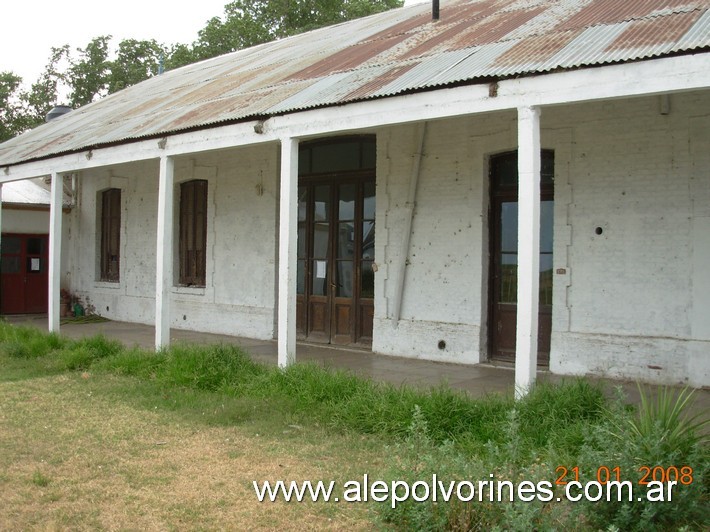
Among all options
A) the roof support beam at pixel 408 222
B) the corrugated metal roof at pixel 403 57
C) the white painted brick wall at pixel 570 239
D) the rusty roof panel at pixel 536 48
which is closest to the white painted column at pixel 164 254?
the corrugated metal roof at pixel 403 57

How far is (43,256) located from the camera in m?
16.6

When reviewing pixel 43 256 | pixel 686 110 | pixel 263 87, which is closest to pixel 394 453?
pixel 686 110

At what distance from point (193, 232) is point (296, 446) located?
838 centimetres

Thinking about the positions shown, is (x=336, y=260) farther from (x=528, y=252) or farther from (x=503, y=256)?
(x=528, y=252)

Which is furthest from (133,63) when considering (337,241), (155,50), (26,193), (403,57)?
(403,57)

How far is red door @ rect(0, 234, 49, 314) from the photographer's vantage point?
16.0 meters

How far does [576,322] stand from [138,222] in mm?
9432

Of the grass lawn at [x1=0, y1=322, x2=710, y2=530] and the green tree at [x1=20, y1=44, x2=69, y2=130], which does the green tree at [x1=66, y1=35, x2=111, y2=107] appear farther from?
the grass lawn at [x1=0, y1=322, x2=710, y2=530]

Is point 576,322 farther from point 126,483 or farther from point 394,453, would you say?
point 126,483

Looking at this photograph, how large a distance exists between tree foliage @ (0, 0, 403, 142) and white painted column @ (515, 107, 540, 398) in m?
22.7

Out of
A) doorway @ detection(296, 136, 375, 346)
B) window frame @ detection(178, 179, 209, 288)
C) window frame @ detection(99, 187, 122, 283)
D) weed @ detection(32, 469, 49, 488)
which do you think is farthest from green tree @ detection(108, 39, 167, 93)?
weed @ detection(32, 469, 49, 488)

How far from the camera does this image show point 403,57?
27.3 feet

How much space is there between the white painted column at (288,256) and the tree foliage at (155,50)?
20.6 metres
